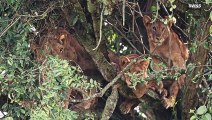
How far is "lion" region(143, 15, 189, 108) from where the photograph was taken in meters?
2.01

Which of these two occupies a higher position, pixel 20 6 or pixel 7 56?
pixel 20 6

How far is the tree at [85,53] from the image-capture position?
185 cm

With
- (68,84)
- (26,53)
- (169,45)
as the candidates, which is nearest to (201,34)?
(169,45)

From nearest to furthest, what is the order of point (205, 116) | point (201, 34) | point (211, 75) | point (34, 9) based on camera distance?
point (205, 116) → point (211, 75) → point (201, 34) → point (34, 9)

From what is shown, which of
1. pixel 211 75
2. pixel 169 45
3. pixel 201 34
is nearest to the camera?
pixel 211 75

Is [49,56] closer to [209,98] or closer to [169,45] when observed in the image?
[169,45]

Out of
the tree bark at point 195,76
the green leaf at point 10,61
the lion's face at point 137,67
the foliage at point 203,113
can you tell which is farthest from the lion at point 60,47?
the foliage at point 203,113

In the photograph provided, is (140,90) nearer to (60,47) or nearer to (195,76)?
(195,76)

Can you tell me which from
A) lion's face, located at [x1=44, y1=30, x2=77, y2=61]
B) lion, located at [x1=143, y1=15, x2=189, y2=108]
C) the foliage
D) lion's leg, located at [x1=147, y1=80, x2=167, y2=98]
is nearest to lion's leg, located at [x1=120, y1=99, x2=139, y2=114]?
lion's leg, located at [x1=147, y1=80, x2=167, y2=98]

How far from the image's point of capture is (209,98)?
5.67 feet

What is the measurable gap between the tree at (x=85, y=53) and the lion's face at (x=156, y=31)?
0.14 feet

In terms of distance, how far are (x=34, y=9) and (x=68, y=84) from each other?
49 centimetres

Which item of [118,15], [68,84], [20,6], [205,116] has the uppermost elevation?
[20,6]

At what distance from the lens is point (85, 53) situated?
2.18 m
